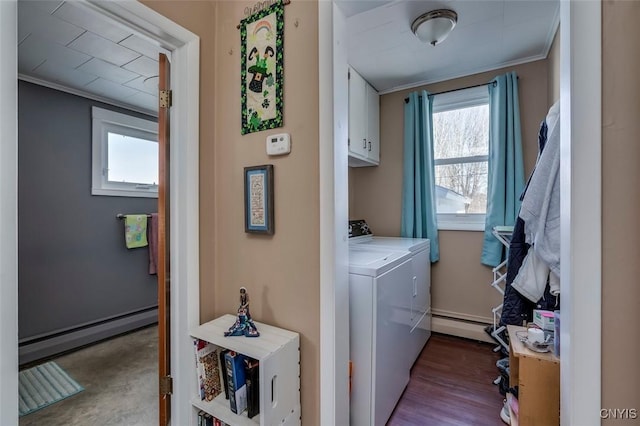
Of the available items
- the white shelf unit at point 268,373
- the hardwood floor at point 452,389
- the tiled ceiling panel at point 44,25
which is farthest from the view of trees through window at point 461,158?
the tiled ceiling panel at point 44,25

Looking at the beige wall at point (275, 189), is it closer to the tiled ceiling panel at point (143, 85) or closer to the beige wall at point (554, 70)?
the tiled ceiling panel at point (143, 85)

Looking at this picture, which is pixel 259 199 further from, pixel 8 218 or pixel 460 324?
pixel 460 324

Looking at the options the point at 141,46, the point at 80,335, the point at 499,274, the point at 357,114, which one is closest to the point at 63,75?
the point at 141,46

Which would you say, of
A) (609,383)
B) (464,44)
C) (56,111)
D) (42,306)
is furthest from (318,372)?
(56,111)

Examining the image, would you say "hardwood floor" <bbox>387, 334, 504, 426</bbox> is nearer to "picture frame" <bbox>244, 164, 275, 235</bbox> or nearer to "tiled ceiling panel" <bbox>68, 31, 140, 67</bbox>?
"picture frame" <bbox>244, 164, 275, 235</bbox>

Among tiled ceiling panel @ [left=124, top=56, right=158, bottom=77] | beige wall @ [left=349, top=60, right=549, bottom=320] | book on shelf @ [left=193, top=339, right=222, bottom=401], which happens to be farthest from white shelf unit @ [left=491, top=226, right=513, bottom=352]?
tiled ceiling panel @ [left=124, top=56, right=158, bottom=77]

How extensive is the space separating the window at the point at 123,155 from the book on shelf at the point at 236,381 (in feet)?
8.08

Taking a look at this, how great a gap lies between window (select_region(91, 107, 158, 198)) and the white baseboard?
3287 millimetres

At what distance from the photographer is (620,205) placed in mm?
803

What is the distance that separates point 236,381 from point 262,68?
1.38 m

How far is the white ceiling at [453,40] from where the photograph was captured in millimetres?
1743

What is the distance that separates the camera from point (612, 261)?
0.81 m

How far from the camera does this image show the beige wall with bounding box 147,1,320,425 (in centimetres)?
123

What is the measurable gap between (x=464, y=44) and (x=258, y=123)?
5.92 ft
